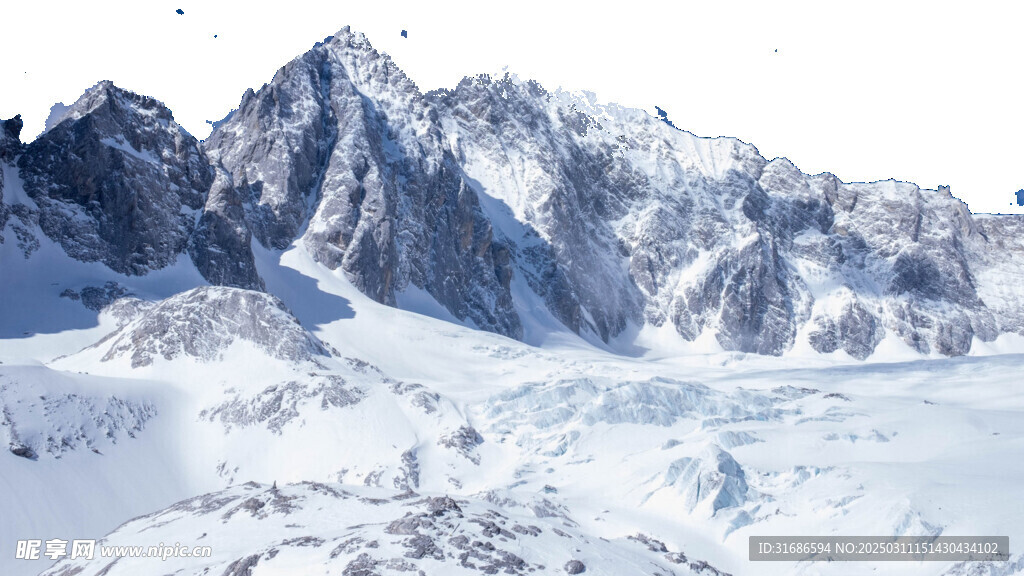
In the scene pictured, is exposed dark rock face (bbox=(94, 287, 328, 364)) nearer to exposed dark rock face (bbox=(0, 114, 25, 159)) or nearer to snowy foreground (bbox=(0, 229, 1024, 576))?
snowy foreground (bbox=(0, 229, 1024, 576))

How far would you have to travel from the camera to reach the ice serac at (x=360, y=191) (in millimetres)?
161000

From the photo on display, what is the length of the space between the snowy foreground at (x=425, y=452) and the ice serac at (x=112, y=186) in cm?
458

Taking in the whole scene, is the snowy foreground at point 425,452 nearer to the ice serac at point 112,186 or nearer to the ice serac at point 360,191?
the ice serac at point 112,186

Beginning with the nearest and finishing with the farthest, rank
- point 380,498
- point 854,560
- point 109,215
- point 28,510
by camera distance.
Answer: point 380,498 → point 854,560 → point 28,510 → point 109,215

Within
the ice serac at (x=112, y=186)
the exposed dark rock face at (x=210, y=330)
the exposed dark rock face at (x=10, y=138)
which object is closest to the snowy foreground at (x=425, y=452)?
the exposed dark rock face at (x=210, y=330)

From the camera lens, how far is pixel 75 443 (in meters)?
69.1

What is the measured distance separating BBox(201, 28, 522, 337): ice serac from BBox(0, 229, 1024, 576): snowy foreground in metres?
38.9

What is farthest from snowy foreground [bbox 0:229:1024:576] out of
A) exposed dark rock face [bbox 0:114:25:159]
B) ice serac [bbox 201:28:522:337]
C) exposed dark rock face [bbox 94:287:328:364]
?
ice serac [bbox 201:28:522:337]

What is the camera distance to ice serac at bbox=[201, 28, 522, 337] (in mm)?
161000

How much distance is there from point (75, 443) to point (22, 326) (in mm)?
42504

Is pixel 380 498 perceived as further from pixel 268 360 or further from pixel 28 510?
pixel 268 360

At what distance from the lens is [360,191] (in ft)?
553

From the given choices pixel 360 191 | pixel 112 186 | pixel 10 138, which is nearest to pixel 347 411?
pixel 112 186

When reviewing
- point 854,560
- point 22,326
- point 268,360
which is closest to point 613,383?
point 268,360
